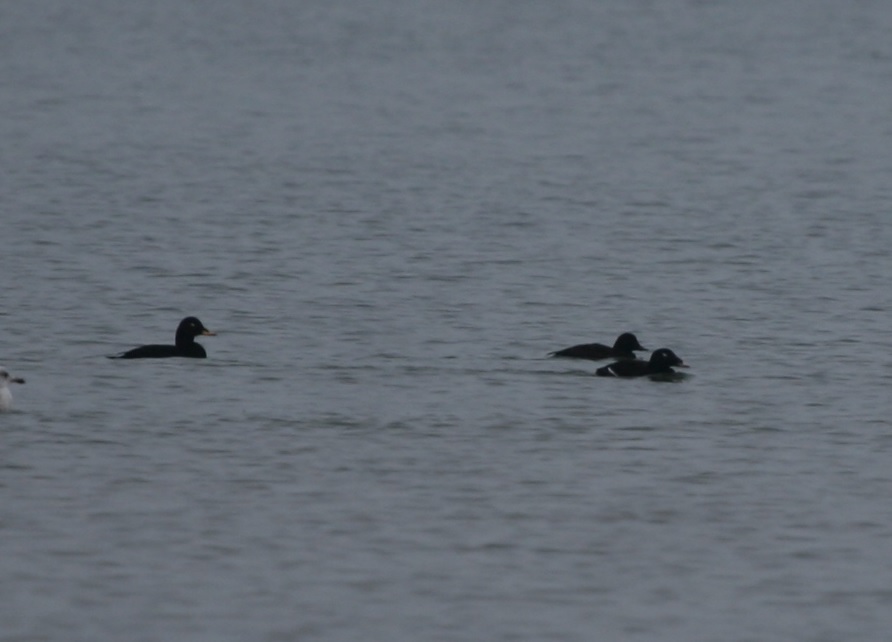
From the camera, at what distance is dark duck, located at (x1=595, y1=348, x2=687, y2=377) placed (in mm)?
16344

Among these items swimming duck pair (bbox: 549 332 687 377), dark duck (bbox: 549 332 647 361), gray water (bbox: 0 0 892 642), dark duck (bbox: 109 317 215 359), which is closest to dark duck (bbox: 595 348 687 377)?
swimming duck pair (bbox: 549 332 687 377)

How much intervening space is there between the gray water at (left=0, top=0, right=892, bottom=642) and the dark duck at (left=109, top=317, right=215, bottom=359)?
129 mm

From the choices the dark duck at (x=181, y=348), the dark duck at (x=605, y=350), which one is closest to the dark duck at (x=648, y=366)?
the dark duck at (x=605, y=350)

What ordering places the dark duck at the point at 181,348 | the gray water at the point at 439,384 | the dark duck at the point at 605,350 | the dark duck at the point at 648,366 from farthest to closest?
the dark duck at the point at 605,350, the dark duck at the point at 181,348, the dark duck at the point at 648,366, the gray water at the point at 439,384

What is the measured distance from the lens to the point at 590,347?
1711cm

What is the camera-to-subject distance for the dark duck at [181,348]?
55.2ft

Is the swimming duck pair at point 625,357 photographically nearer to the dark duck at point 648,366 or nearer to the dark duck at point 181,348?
the dark duck at point 648,366

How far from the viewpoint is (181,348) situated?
17.0m

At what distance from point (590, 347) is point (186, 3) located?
2780 inches

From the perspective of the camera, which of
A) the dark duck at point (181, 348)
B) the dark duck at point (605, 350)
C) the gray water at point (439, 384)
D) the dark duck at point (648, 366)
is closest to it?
the gray water at point (439, 384)

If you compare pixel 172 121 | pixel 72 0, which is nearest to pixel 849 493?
pixel 172 121

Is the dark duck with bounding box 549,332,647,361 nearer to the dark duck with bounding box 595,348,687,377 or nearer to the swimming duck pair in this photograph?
the swimming duck pair

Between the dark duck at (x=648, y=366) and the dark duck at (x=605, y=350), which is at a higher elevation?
the dark duck at (x=605, y=350)

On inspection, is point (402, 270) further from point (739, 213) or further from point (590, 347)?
point (739, 213)
